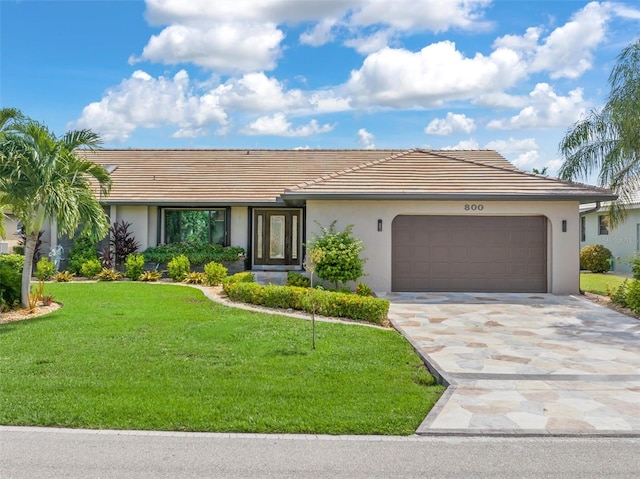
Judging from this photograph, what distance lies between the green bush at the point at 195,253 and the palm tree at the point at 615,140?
11382 millimetres

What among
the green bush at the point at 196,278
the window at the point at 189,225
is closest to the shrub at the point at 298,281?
the green bush at the point at 196,278

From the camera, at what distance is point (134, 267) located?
53.4 feet

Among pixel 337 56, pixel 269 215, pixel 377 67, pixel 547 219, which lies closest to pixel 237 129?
pixel 269 215

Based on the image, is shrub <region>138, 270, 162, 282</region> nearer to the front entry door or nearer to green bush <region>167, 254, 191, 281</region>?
green bush <region>167, 254, 191, 281</region>

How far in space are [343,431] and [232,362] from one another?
2.63m

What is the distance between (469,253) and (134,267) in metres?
10.4

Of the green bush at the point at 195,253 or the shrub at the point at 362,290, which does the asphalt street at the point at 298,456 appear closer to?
the shrub at the point at 362,290

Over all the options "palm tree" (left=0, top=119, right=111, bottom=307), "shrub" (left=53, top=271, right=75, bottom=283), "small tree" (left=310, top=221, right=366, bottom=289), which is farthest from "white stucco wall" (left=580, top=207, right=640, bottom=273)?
"shrub" (left=53, top=271, right=75, bottom=283)

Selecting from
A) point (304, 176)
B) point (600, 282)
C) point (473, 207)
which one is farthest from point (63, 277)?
point (600, 282)

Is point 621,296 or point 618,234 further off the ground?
point 618,234

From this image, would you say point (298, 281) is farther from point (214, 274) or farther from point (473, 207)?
point (473, 207)

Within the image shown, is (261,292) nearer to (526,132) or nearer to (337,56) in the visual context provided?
(337,56)

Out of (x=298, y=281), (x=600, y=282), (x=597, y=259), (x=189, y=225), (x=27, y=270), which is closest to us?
(x=27, y=270)

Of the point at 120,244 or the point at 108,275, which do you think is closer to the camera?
the point at 108,275
